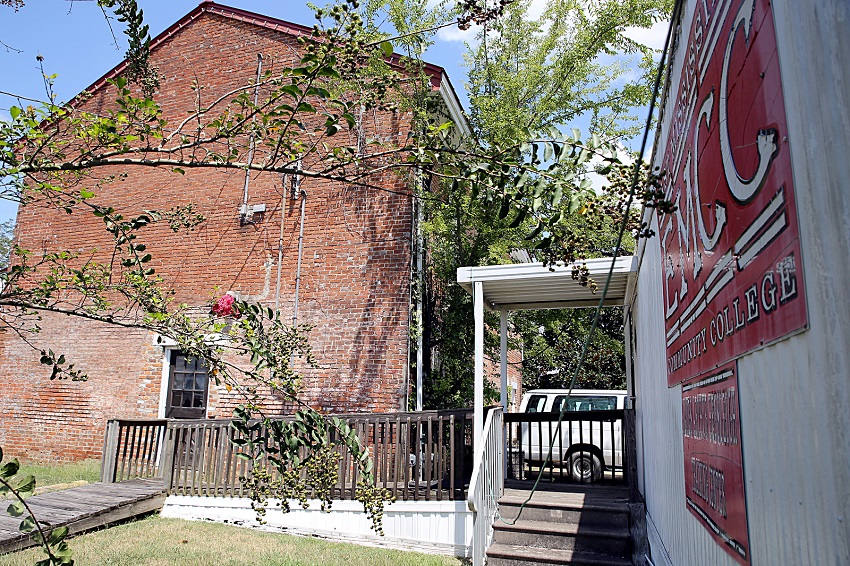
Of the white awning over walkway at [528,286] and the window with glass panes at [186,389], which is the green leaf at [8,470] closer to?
the white awning over walkway at [528,286]

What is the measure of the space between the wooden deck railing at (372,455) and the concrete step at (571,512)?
61 centimetres

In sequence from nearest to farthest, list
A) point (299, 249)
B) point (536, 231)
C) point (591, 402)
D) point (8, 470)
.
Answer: point (8, 470)
point (536, 231)
point (299, 249)
point (591, 402)

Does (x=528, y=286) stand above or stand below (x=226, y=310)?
above

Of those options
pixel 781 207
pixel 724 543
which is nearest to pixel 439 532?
pixel 724 543

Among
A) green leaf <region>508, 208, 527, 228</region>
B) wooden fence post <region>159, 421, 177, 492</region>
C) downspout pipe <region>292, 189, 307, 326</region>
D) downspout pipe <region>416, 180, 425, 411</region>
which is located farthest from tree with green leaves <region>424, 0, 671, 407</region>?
green leaf <region>508, 208, 527, 228</region>

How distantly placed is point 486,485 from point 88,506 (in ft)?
15.9

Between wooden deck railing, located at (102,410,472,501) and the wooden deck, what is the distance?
0.40m

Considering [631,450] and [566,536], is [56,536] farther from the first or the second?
[631,450]

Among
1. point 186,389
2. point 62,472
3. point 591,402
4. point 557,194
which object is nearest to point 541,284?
point 591,402

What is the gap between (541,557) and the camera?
631cm

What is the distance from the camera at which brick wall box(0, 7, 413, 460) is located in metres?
10.3

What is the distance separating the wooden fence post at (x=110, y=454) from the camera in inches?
373

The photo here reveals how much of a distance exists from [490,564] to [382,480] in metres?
1.81

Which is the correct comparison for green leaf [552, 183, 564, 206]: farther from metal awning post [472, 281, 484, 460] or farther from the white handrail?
metal awning post [472, 281, 484, 460]
